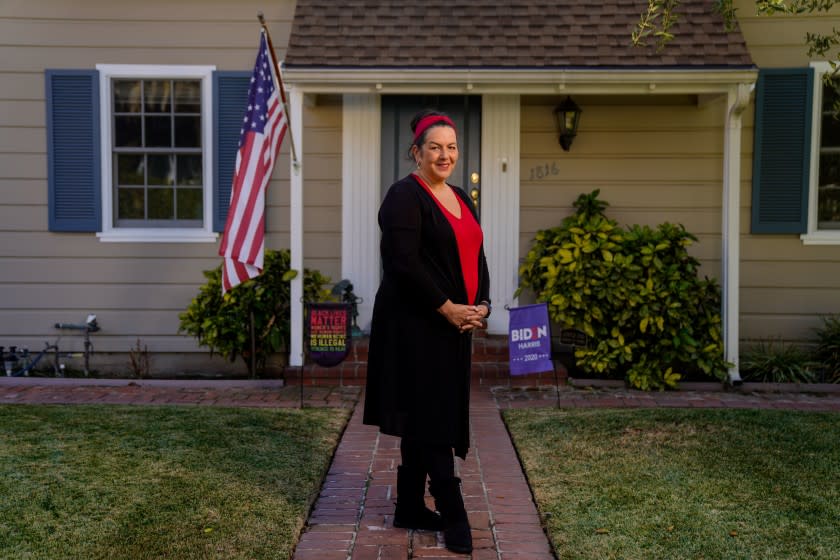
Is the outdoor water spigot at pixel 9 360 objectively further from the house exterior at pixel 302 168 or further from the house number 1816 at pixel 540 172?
the house number 1816 at pixel 540 172

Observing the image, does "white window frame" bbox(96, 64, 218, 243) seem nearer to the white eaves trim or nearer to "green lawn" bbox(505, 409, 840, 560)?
the white eaves trim

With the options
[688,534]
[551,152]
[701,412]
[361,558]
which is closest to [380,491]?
[361,558]

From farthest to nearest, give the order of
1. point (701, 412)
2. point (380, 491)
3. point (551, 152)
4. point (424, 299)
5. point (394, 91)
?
1. point (551, 152)
2. point (394, 91)
3. point (701, 412)
4. point (380, 491)
5. point (424, 299)

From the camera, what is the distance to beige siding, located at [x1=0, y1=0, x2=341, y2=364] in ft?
28.2

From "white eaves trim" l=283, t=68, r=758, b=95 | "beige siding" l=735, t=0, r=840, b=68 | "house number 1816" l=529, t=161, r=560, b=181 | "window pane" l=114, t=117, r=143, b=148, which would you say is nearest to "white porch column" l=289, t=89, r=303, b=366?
"white eaves trim" l=283, t=68, r=758, b=95

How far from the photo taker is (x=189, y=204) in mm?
8828

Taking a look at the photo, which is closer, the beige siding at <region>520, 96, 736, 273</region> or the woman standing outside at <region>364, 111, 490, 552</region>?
the woman standing outside at <region>364, 111, 490, 552</region>

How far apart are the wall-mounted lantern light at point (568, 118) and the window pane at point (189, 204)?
11.6 feet

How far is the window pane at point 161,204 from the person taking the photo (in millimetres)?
8812

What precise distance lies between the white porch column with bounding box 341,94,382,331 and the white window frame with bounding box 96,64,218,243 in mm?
1276

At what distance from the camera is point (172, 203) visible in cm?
883

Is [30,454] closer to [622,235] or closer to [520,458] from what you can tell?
[520,458]

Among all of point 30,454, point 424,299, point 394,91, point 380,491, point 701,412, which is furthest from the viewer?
point 394,91

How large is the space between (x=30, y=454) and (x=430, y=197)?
306cm
